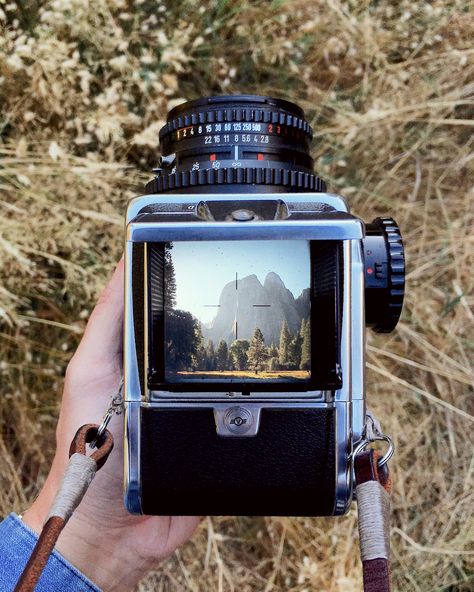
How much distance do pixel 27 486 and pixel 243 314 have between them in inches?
34.6

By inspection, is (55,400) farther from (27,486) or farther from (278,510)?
(278,510)

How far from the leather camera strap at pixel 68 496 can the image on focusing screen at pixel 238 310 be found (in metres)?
0.12

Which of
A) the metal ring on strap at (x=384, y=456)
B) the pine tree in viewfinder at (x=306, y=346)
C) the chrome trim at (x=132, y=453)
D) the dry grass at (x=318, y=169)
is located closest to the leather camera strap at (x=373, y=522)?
the metal ring on strap at (x=384, y=456)

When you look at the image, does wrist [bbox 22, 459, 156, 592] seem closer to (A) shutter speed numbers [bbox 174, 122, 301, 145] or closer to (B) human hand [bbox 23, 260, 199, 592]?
(B) human hand [bbox 23, 260, 199, 592]

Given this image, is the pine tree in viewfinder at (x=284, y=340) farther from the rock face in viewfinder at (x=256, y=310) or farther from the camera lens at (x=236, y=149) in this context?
the camera lens at (x=236, y=149)

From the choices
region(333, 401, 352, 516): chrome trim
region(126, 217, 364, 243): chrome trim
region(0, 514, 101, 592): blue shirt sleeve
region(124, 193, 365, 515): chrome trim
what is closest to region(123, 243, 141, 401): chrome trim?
region(124, 193, 365, 515): chrome trim

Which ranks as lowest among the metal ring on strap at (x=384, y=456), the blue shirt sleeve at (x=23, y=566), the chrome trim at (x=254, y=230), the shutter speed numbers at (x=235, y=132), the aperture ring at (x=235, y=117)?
the blue shirt sleeve at (x=23, y=566)

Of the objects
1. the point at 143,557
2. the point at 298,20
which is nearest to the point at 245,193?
the point at 143,557

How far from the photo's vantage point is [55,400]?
4.39 ft

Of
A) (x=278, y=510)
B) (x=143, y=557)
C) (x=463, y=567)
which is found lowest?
(x=463, y=567)

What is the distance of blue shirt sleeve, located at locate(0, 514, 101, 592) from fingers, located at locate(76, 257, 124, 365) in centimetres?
Result: 25

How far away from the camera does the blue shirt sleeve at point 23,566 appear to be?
2.85 feet

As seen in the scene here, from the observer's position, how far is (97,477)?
918 mm

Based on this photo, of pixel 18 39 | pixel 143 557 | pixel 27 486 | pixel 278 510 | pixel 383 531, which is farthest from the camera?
pixel 27 486
